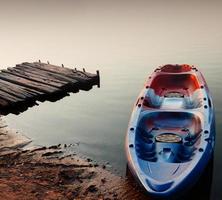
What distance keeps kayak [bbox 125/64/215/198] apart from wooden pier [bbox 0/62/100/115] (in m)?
6.94

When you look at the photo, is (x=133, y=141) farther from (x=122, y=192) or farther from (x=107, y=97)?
(x=107, y=97)

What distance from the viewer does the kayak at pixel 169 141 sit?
33.2 ft

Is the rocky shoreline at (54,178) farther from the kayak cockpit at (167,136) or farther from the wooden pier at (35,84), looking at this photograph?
the wooden pier at (35,84)

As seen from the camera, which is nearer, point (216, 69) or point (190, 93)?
point (190, 93)

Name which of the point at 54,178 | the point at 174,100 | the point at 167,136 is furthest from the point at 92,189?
the point at 174,100

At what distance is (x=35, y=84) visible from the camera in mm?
22656

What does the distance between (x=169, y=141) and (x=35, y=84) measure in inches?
490

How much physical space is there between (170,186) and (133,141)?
2743 millimetres

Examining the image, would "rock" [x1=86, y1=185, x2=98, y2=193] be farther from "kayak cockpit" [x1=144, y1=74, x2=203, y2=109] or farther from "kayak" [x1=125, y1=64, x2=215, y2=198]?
"kayak cockpit" [x1=144, y1=74, x2=203, y2=109]

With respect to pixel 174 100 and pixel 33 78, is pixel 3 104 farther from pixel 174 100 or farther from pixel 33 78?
pixel 174 100

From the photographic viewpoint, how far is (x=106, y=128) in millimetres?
18281

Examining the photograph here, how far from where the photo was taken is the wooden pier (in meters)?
20.4

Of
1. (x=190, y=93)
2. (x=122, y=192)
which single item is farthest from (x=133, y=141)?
(x=190, y=93)

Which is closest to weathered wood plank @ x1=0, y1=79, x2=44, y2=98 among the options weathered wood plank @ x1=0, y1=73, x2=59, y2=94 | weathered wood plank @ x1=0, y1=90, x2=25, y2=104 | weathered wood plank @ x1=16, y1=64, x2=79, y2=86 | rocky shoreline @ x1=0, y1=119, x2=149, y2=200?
weathered wood plank @ x1=0, y1=73, x2=59, y2=94
